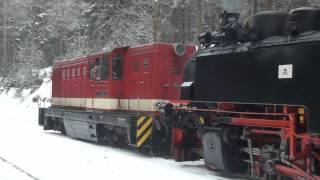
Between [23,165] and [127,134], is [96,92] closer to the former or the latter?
[127,134]

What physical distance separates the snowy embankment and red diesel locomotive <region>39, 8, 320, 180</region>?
0.60 meters

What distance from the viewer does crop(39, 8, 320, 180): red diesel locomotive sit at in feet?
27.8

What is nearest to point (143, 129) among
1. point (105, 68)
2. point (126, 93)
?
point (126, 93)

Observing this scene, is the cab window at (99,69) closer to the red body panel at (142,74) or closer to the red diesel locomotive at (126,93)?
the red diesel locomotive at (126,93)

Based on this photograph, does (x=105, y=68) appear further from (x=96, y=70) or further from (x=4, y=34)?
(x=4, y=34)

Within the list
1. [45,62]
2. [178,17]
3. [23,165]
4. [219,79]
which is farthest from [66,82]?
[45,62]

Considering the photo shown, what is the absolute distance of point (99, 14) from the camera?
33688 mm

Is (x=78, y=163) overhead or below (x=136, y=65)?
below

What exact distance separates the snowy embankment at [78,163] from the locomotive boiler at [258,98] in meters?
0.79

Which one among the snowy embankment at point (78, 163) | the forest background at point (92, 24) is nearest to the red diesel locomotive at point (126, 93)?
the snowy embankment at point (78, 163)

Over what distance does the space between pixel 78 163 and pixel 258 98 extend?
5.18 metres

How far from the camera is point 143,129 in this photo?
1422 centimetres

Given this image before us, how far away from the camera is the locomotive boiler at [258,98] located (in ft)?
27.4

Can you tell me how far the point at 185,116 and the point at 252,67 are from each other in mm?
2906
